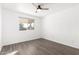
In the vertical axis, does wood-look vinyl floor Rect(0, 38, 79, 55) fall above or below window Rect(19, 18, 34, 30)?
below

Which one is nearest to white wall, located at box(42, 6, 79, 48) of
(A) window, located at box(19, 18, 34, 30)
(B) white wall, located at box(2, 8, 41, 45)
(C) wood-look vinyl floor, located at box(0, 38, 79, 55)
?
(C) wood-look vinyl floor, located at box(0, 38, 79, 55)

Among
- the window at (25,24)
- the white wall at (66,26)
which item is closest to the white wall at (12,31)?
the window at (25,24)

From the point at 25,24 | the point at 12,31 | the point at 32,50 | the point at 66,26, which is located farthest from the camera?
the point at 66,26

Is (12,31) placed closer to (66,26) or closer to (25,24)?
(25,24)

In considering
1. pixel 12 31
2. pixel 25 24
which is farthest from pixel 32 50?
pixel 12 31

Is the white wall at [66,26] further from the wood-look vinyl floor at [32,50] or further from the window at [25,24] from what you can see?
the window at [25,24]

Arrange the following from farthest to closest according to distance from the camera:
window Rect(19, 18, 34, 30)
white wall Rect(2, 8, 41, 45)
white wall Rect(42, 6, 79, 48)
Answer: white wall Rect(42, 6, 79, 48) → white wall Rect(2, 8, 41, 45) → window Rect(19, 18, 34, 30)

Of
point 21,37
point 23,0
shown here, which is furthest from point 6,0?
point 21,37

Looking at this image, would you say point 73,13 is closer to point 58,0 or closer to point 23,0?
point 58,0

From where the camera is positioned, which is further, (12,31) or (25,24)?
(12,31)

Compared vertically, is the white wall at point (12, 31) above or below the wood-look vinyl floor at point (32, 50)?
above

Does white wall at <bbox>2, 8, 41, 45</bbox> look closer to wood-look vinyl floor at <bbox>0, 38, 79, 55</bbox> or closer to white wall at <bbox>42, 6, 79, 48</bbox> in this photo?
wood-look vinyl floor at <bbox>0, 38, 79, 55</bbox>

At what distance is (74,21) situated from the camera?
2.19 metres

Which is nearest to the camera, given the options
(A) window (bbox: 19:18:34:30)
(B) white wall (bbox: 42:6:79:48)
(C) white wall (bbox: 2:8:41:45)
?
(A) window (bbox: 19:18:34:30)
